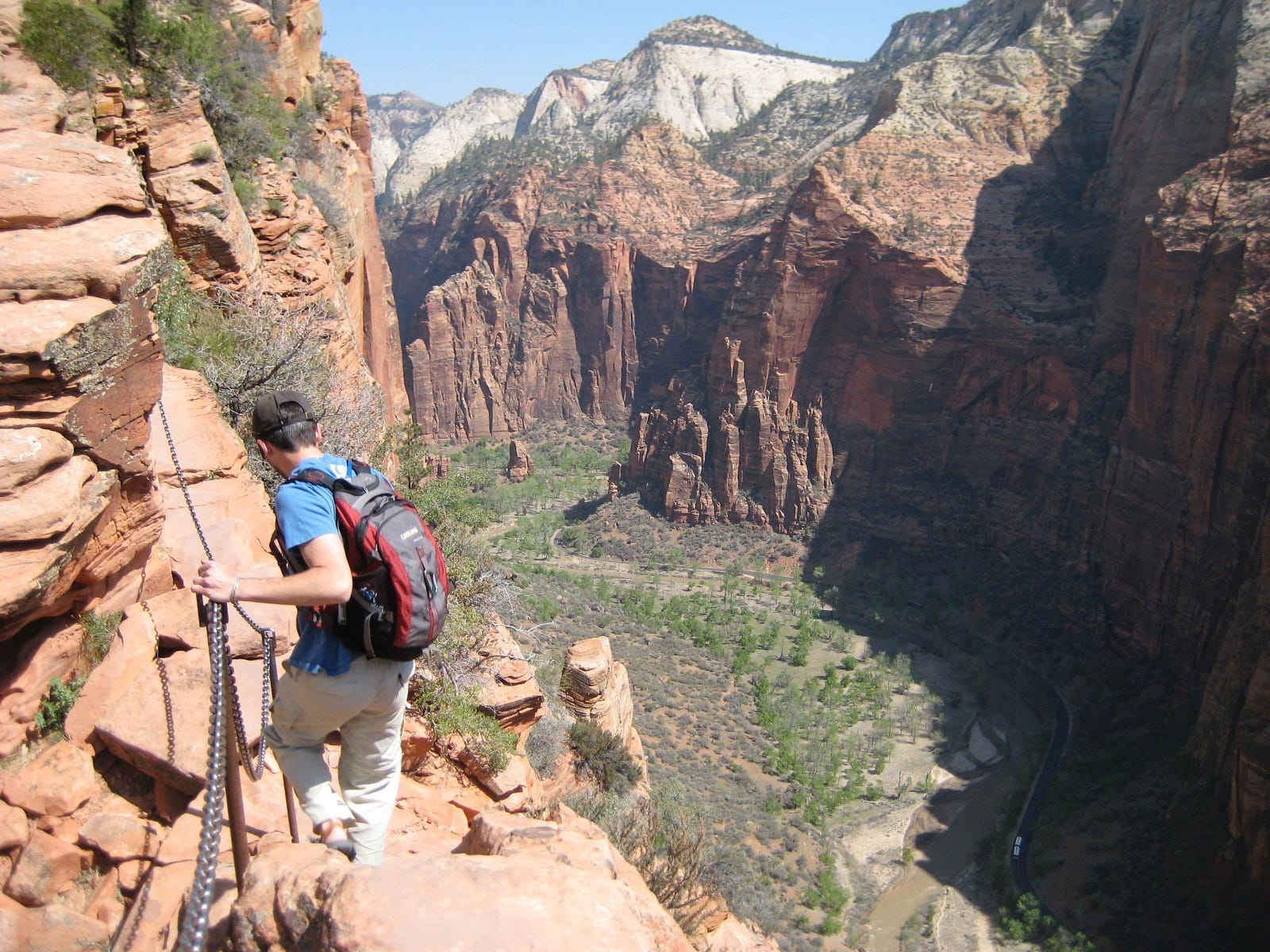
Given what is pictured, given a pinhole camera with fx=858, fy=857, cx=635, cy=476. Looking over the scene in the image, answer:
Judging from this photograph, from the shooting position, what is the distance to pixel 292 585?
11.3 ft

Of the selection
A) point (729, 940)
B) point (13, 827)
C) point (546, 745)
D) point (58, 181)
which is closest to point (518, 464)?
point (546, 745)

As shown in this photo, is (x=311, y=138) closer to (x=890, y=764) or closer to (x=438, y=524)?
(x=438, y=524)

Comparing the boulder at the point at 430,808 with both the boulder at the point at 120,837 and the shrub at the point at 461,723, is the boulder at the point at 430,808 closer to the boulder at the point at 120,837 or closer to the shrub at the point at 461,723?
the shrub at the point at 461,723

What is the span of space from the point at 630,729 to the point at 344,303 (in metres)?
9.28

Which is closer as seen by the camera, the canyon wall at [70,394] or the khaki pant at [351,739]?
the khaki pant at [351,739]

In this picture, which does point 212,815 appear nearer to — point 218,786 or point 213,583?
point 218,786

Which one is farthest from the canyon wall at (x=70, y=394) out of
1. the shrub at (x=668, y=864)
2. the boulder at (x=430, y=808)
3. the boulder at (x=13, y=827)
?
the shrub at (x=668, y=864)

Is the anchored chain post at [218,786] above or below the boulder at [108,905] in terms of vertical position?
above

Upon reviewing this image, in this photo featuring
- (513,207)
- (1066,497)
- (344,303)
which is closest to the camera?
(344,303)

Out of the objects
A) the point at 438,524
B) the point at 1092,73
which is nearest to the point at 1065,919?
the point at 438,524

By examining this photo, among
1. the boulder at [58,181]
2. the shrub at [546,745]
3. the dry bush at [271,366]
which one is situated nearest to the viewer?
the boulder at [58,181]

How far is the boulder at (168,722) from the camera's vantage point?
16.1 ft

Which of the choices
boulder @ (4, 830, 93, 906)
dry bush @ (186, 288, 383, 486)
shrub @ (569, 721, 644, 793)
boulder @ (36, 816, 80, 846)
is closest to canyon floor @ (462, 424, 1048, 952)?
shrub @ (569, 721, 644, 793)

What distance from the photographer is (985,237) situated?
145 ft
